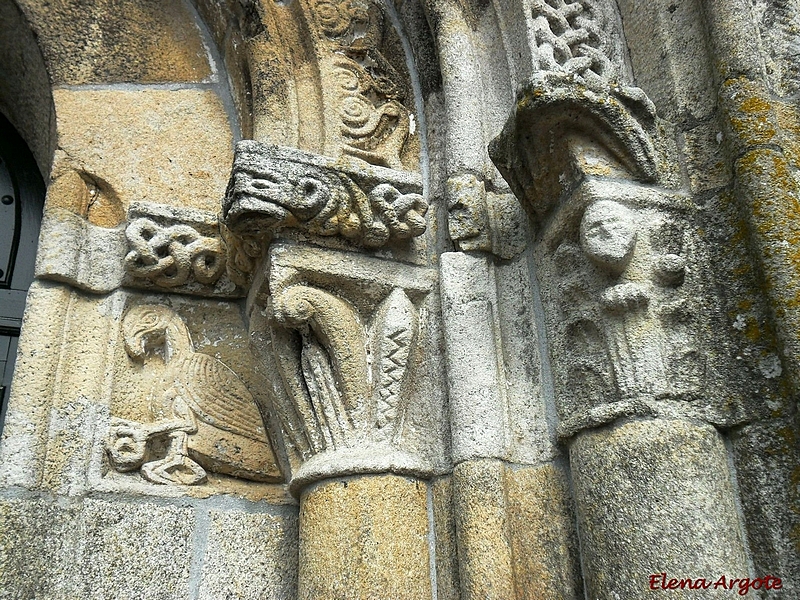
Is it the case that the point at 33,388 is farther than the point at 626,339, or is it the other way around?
the point at 33,388

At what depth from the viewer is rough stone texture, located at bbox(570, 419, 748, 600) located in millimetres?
1326

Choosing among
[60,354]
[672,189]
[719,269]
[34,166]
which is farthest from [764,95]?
[34,166]

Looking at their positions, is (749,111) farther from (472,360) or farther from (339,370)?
(339,370)

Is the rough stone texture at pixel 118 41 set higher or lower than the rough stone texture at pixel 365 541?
higher

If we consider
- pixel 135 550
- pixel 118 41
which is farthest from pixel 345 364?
pixel 118 41

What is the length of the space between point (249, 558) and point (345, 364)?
1.66 ft

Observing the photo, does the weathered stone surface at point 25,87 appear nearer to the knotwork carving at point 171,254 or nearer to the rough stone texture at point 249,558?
the knotwork carving at point 171,254

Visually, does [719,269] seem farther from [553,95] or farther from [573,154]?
[553,95]

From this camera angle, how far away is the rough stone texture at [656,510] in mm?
1326

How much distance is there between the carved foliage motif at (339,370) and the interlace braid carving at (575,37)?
30.4 inches

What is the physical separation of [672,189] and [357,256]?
0.76 meters

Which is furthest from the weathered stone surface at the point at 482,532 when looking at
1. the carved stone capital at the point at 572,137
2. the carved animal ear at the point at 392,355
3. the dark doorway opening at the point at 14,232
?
the dark doorway opening at the point at 14,232

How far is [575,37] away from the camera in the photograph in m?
2.00
